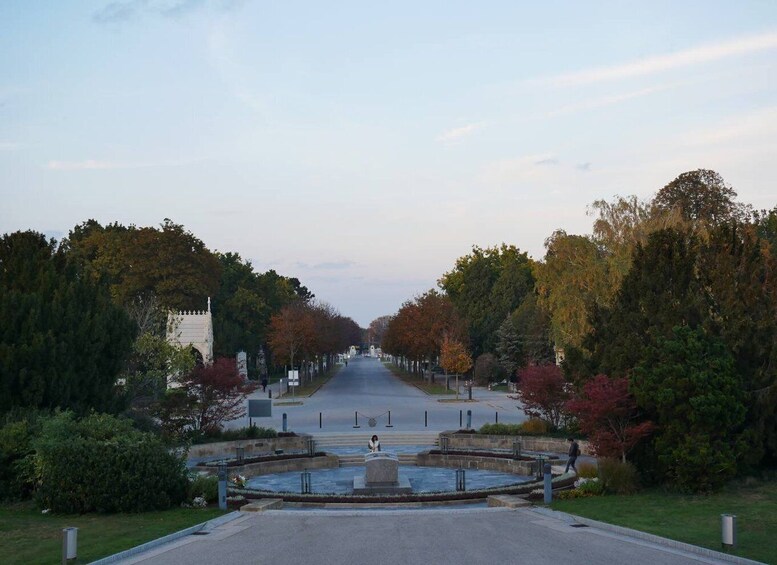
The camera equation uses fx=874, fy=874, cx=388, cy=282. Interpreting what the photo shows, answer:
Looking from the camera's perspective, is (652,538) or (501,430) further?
(501,430)

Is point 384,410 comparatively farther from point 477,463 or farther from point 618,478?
point 618,478

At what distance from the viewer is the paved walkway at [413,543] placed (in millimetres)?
14461

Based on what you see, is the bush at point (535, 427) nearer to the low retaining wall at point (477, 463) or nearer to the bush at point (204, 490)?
the low retaining wall at point (477, 463)

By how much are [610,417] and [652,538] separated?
748cm

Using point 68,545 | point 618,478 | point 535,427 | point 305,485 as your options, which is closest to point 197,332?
point 535,427

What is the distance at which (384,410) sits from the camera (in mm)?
51125

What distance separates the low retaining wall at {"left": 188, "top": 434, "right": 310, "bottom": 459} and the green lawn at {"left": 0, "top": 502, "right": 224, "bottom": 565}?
1189 centimetres

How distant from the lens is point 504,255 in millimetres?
129875

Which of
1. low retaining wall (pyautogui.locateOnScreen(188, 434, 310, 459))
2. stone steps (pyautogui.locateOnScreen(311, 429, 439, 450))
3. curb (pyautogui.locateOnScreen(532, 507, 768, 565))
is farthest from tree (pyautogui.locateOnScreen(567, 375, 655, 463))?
low retaining wall (pyautogui.locateOnScreen(188, 434, 310, 459))

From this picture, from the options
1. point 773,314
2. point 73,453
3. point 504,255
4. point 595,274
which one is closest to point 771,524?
point 773,314

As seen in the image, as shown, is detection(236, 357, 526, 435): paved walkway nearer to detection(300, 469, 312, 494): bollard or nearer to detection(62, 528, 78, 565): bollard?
detection(300, 469, 312, 494): bollard

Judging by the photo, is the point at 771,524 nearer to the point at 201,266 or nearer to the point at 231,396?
the point at 231,396

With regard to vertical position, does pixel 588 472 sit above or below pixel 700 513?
Result: above

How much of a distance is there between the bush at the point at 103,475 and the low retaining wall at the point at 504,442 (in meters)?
16.5
